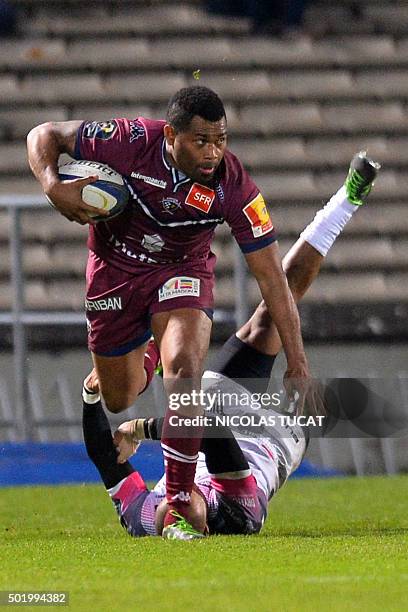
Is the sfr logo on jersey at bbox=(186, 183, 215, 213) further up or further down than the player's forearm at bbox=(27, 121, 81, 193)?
further down

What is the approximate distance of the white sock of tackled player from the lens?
6762 mm

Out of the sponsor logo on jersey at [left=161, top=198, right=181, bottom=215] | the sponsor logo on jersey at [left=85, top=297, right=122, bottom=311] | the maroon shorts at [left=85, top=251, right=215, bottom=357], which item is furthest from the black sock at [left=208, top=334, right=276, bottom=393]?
the sponsor logo on jersey at [left=161, top=198, right=181, bottom=215]

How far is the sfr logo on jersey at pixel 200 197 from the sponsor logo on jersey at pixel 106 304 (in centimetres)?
61

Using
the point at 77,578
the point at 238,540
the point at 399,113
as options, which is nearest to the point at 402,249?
the point at 399,113

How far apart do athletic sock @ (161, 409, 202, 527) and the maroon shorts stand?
1.80 ft

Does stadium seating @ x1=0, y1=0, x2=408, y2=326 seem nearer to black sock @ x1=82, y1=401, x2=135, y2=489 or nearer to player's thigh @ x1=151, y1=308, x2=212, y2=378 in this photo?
black sock @ x1=82, y1=401, x2=135, y2=489

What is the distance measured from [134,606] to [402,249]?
9076 mm

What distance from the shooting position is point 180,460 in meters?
5.29

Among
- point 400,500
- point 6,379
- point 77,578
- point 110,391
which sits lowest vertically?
point 6,379

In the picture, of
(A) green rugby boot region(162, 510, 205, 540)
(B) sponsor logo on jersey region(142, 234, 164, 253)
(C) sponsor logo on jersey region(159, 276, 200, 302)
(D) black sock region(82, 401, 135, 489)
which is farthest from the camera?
(D) black sock region(82, 401, 135, 489)

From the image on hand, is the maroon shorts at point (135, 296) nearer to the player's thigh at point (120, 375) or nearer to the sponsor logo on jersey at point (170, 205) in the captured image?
the player's thigh at point (120, 375)

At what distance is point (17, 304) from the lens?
9.53 metres

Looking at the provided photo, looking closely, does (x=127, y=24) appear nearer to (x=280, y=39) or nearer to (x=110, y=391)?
(x=280, y=39)

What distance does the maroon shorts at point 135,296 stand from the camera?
5695 millimetres
